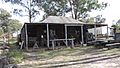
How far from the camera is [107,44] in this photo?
53.9 ft

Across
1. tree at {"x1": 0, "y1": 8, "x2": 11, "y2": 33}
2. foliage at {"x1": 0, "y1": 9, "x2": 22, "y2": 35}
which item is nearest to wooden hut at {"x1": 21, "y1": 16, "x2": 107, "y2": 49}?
foliage at {"x1": 0, "y1": 9, "x2": 22, "y2": 35}

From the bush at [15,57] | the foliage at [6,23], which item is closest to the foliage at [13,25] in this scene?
the foliage at [6,23]

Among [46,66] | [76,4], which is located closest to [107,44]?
[46,66]

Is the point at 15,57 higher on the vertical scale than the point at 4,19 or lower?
lower

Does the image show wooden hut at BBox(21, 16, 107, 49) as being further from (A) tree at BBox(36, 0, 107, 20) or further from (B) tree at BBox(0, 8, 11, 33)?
(B) tree at BBox(0, 8, 11, 33)

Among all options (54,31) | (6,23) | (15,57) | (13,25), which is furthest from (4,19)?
(15,57)

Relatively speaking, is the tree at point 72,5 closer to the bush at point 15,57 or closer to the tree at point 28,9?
the tree at point 28,9

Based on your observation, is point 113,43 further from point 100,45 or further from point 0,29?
point 0,29

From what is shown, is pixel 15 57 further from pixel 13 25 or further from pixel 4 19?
pixel 13 25

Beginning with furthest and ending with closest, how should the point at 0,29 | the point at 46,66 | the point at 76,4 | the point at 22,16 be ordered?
the point at 0,29 → the point at 22,16 → the point at 76,4 → the point at 46,66

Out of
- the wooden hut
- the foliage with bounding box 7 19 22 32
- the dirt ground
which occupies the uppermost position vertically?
the foliage with bounding box 7 19 22 32

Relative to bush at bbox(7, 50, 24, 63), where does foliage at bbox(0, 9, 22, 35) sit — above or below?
above

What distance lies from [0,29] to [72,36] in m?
37.1

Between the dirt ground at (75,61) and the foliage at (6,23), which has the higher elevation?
the foliage at (6,23)
